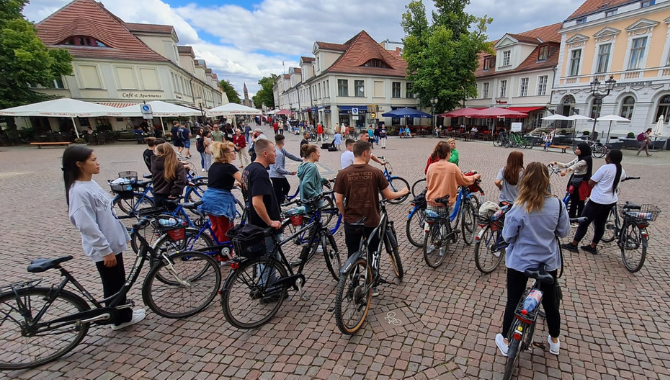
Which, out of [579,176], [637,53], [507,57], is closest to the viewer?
[579,176]

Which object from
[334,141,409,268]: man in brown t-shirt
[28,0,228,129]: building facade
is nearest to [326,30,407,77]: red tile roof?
[28,0,228,129]: building facade

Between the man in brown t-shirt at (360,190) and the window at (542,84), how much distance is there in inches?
1168

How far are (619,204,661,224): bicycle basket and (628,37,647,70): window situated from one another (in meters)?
23.8

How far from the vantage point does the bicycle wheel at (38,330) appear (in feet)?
8.35

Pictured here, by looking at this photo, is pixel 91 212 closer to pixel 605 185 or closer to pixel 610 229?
pixel 605 185

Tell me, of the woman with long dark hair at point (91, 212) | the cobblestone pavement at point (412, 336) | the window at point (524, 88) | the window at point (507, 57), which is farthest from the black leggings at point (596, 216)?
the window at point (507, 57)

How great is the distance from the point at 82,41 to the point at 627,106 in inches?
1695

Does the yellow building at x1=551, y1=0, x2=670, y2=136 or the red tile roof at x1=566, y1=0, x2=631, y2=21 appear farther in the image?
the red tile roof at x1=566, y1=0, x2=631, y2=21

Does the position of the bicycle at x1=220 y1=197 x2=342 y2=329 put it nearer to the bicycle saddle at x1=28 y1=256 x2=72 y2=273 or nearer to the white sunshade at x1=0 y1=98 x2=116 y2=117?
the bicycle saddle at x1=28 y1=256 x2=72 y2=273

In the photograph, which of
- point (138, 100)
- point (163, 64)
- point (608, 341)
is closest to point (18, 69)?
point (138, 100)

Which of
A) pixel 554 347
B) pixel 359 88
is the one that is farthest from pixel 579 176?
pixel 359 88

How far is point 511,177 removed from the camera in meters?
4.29

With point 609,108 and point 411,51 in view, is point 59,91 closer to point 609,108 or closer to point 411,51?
point 411,51

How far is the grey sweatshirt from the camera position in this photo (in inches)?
100
